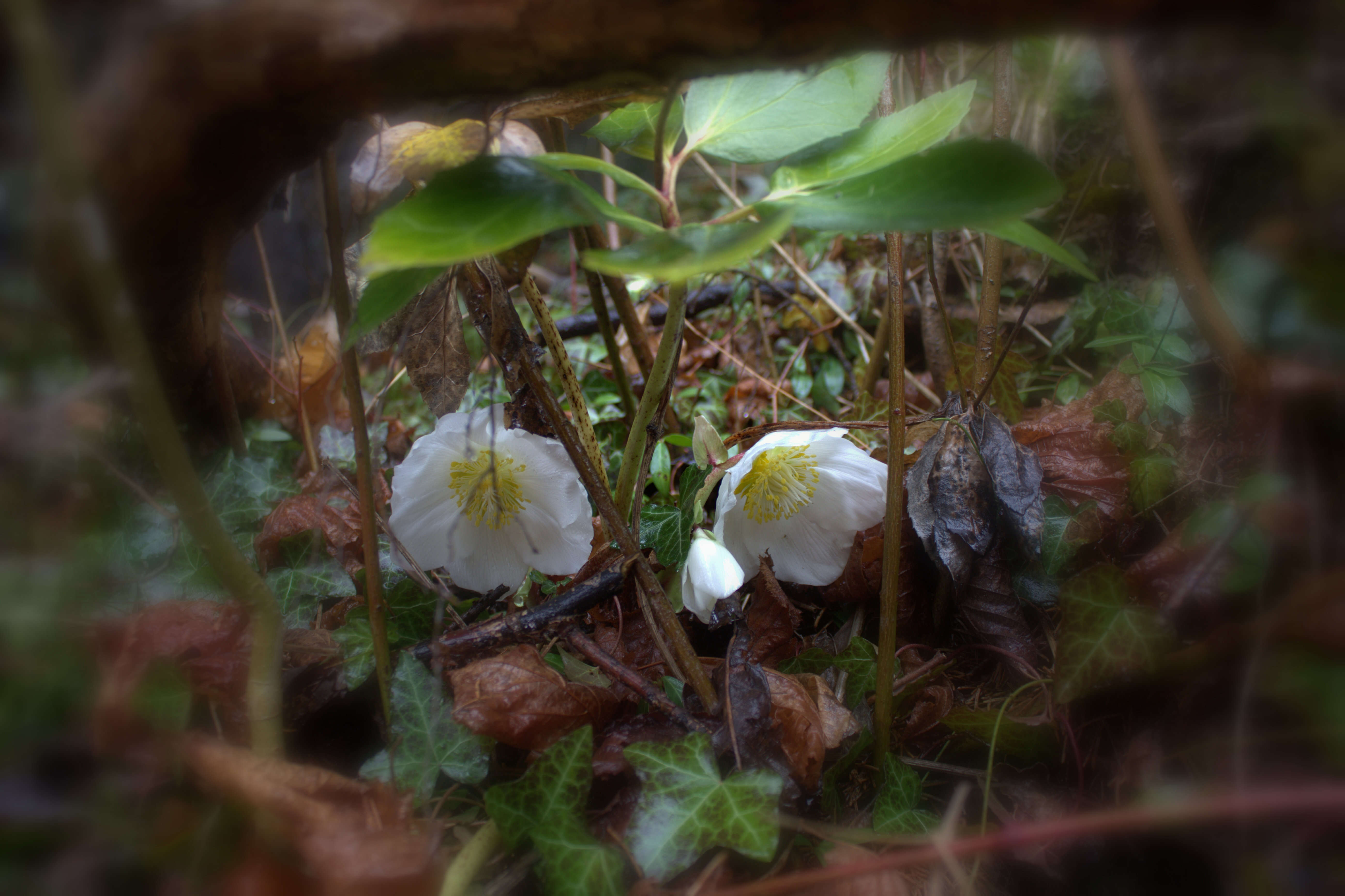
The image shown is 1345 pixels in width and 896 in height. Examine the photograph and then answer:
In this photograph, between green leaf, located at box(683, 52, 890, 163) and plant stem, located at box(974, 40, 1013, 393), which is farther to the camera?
plant stem, located at box(974, 40, 1013, 393)

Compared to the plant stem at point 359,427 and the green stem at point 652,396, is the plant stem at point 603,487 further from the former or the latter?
the plant stem at point 359,427

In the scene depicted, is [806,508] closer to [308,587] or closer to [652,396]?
[652,396]

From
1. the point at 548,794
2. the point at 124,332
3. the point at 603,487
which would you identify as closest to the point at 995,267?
the point at 603,487

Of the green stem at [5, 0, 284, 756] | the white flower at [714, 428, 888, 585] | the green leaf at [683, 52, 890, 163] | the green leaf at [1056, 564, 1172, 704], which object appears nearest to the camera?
the green stem at [5, 0, 284, 756]

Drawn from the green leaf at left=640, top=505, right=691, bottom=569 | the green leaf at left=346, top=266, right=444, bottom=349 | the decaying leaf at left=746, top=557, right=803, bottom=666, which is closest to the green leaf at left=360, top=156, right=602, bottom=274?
the green leaf at left=346, top=266, right=444, bottom=349

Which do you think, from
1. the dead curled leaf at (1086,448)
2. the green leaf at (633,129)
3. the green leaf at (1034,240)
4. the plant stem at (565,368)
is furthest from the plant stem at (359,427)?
the dead curled leaf at (1086,448)

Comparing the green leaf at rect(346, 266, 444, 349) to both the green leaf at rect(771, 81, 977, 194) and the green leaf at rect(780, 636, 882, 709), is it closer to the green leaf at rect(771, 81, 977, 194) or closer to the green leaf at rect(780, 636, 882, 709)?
the green leaf at rect(771, 81, 977, 194)
